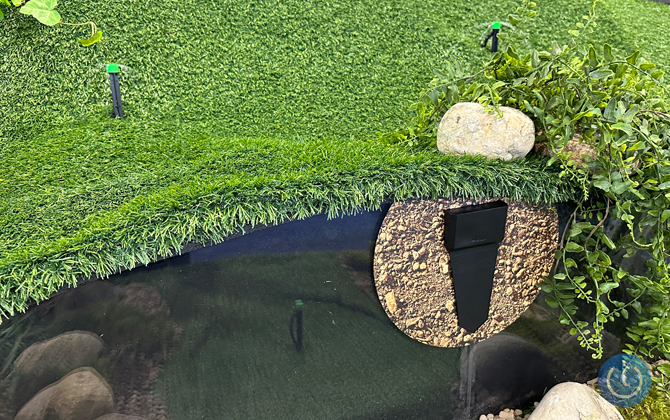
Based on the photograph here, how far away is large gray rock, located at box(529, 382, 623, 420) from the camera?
1.75 meters

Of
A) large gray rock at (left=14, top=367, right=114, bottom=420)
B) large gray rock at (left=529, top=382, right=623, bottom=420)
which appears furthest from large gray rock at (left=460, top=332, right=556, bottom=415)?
large gray rock at (left=14, top=367, right=114, bottom=420)

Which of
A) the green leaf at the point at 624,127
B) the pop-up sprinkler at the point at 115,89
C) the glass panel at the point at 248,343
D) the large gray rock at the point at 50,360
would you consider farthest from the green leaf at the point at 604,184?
the pop-up sprinkler at the point at 115,89

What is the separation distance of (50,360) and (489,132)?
1.79 metres

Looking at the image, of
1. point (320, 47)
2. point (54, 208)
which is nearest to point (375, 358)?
point (54, 208)

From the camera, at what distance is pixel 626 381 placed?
201 cm

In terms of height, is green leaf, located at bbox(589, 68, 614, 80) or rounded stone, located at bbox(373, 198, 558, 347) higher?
green leaf, located at bbox(589, 68, 614, 80)

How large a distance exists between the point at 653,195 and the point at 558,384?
38.4 inches

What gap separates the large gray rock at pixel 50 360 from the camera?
1.33 meters

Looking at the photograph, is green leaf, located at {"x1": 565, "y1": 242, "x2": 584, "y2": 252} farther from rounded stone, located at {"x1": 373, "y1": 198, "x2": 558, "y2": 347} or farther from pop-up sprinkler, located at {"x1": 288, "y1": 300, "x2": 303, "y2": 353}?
pop-up sprinkler, located at {"x1": 288, "y1": 300, "x2": 303, "y2": 353}

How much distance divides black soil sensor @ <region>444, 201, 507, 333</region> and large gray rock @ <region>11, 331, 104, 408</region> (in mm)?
1331

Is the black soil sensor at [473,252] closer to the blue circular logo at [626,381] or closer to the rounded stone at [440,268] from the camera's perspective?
the rounded stone at [440,268]

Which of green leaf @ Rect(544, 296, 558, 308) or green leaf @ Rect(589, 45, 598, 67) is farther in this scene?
green leaf @ Rect(544, 296, 558, 308)

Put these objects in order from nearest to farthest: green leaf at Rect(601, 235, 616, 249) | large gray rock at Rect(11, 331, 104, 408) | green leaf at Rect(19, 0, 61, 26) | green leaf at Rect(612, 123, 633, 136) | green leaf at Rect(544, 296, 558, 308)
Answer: large gray rock at Rect(11, 331, 104, 408), green leaf at Rect(612, 123, 633, 136), green leaf at Rect(601, 235, 616, 249), green leaf at Rect(544, 296, 558, 308), green leaf at Rect(19, 0, 61, 26)

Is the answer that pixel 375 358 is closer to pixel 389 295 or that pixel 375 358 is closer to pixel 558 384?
pixel 389 295
